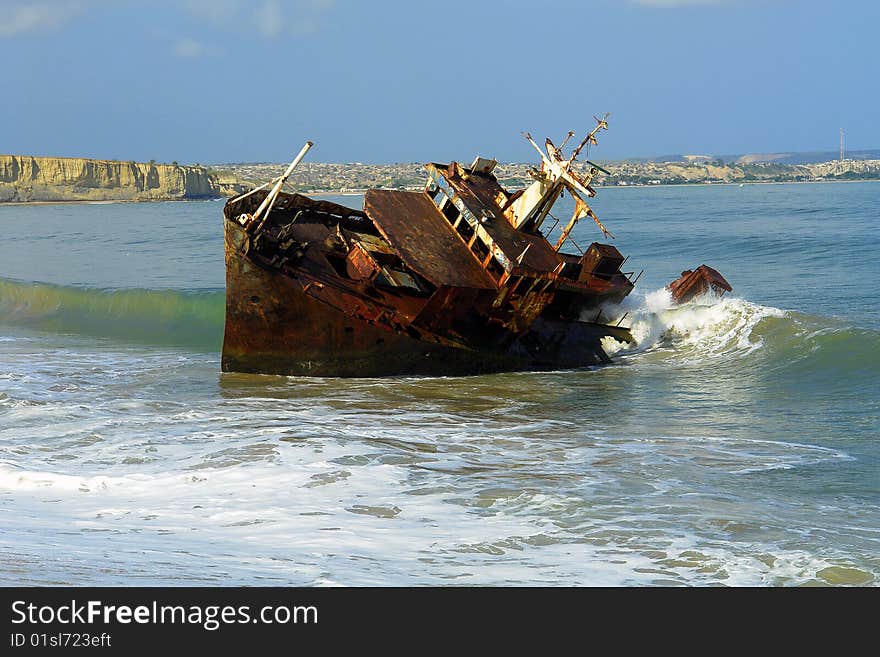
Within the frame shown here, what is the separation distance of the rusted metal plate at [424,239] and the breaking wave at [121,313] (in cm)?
639

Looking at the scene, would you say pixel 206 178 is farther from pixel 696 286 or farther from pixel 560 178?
pixel 560 178

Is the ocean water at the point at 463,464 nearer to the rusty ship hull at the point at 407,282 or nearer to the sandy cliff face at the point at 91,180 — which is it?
the rusty ship hull at the point at 407,282

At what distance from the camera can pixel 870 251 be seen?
107ft

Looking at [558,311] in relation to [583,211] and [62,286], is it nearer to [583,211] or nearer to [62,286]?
[583,211]

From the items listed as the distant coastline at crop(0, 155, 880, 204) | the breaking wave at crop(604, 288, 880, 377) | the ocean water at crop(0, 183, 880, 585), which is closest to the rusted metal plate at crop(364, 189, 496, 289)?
the ocean water at crop(0, 183, 880, 585)

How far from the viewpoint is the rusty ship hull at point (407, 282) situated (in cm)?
1426

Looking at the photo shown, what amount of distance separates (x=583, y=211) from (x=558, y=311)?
1801 millimetres

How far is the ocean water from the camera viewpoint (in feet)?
22.4

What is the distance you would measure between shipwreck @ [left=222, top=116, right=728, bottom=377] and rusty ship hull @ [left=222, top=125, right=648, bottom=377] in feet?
0.07

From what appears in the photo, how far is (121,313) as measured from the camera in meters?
24.4

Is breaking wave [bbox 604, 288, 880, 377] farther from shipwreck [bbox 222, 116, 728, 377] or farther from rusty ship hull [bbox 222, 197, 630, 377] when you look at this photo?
rusty ship hull [bbox 222, 197, 630, 377]
